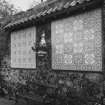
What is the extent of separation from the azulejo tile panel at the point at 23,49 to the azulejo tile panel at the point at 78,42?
1.12 metres

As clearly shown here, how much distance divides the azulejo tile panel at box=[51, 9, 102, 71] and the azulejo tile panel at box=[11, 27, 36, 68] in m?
1.12

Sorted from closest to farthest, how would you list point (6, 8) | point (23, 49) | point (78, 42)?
point (78, 42)
point (23, 49)
point (6, 8)

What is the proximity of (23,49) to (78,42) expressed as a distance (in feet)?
8.79

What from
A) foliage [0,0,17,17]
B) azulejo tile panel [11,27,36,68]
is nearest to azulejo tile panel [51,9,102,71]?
azulejo tile panel [11,27,36,68]

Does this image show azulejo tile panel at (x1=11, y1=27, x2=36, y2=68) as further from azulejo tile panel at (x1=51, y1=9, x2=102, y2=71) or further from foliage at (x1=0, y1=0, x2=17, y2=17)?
foliage at (x1=0, y1=0, x2=17, y2=17)

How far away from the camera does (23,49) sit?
22.8 feet

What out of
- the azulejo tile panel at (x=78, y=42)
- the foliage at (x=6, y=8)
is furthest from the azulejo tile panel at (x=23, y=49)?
the foliage at (x=6, y=8)

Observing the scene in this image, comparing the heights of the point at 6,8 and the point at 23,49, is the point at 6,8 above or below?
above

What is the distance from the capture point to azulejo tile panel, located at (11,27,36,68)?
257 inches

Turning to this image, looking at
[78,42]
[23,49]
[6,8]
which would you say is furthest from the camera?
[6,8]

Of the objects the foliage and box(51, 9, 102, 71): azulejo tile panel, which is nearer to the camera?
box(51, 9, 102, 71): azulejo tile panel

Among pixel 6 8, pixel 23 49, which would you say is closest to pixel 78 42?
pixel 23 49

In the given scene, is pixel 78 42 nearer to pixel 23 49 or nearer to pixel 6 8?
pixel 23 49

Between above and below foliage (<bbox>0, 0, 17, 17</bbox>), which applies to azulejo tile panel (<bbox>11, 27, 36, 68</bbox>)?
below
